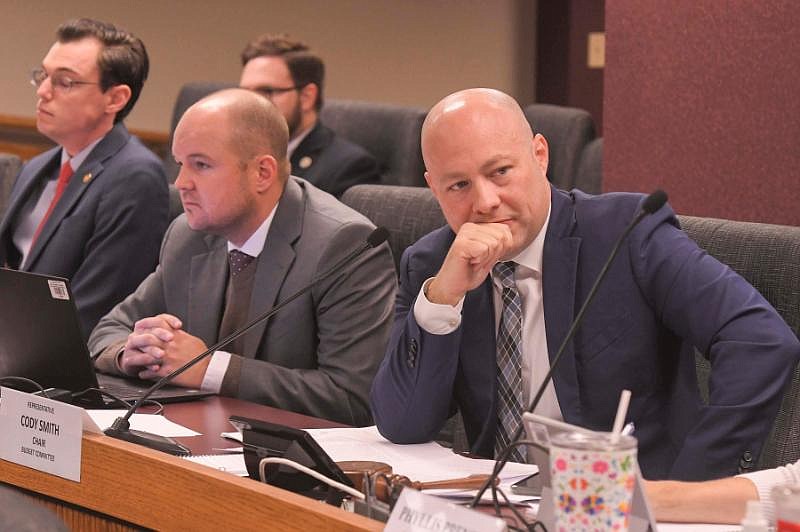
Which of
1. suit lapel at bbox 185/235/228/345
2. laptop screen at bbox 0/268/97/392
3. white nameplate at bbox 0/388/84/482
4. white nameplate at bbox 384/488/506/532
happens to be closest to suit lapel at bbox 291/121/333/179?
suit lapel at bbox 185/235/228/345

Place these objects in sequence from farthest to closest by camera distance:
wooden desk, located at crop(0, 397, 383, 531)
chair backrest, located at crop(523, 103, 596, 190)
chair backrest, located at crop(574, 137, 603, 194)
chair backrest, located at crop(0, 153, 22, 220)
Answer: chair backrest, located at crop(523, 103, 596, 190) → chair backrest, located at crop(574, 137, 603, 194) → chair backrest, located at crop(0, 153, 22, 220) → wooden desk, located at crop(0, 397, 383, 531)

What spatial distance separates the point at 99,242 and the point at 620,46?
1541 mm

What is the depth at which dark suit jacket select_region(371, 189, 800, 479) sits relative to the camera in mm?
2205

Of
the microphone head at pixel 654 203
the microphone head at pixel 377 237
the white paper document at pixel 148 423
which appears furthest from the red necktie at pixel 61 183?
the microphone head at pixel 654 203

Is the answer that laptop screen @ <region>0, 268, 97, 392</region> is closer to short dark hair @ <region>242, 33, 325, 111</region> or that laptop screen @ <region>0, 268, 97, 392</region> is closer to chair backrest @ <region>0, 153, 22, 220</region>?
chair backrest @ <region>0, 153, 22, 220</region>

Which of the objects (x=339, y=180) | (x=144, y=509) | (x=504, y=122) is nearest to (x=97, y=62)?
(x=339, y=180)

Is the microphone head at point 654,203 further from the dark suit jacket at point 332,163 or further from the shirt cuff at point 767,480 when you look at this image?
the dark suit jacket at point 332,163

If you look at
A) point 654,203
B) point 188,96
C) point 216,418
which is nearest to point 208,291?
point 216,418

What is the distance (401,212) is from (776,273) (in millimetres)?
991

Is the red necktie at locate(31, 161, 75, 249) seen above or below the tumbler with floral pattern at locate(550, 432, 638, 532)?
below

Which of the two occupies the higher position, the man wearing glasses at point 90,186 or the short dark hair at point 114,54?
the short dark hair at point 114,54

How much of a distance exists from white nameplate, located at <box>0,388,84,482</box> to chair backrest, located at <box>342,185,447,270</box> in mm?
1089

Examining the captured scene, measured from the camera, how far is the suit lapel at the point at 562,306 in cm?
228

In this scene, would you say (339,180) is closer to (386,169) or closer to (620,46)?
(386,169)
